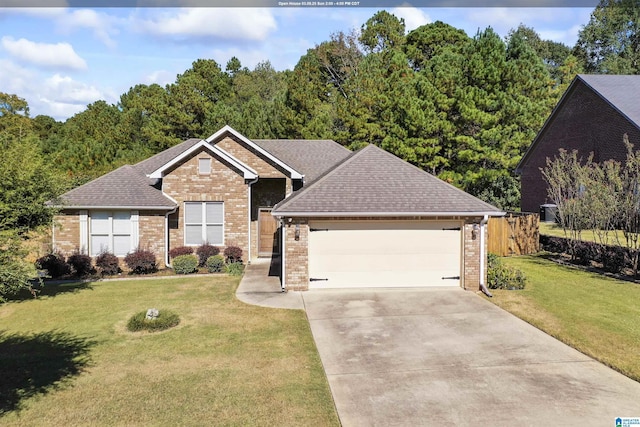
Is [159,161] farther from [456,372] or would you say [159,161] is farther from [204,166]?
[456,372]

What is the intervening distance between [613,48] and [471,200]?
57.0 meters

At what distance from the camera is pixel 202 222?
18.8 m

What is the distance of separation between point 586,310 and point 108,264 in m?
16.3

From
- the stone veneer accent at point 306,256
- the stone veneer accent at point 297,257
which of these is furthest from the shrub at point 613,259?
the stone veneer accent at point 297,257

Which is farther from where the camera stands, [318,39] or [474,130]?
[318,39]

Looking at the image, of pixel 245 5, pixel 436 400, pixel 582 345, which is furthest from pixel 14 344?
pixel 582 345

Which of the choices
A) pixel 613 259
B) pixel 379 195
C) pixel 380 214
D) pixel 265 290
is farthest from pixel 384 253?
pixel 613 259

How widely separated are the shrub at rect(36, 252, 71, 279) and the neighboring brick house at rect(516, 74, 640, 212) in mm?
22935

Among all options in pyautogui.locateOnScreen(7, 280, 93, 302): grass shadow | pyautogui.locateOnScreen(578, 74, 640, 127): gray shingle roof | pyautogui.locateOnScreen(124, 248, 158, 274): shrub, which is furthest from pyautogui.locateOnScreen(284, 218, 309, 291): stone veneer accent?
pyautogui.locateOnScreen(578, 74, 640, 127): gray shingle roof

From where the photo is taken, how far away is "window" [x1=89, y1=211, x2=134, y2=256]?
17.4 m

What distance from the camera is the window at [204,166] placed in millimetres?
18656

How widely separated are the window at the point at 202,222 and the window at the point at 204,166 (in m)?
1.34

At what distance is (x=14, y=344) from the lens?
9.59m

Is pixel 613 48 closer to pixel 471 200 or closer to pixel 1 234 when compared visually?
pixel 471 200
